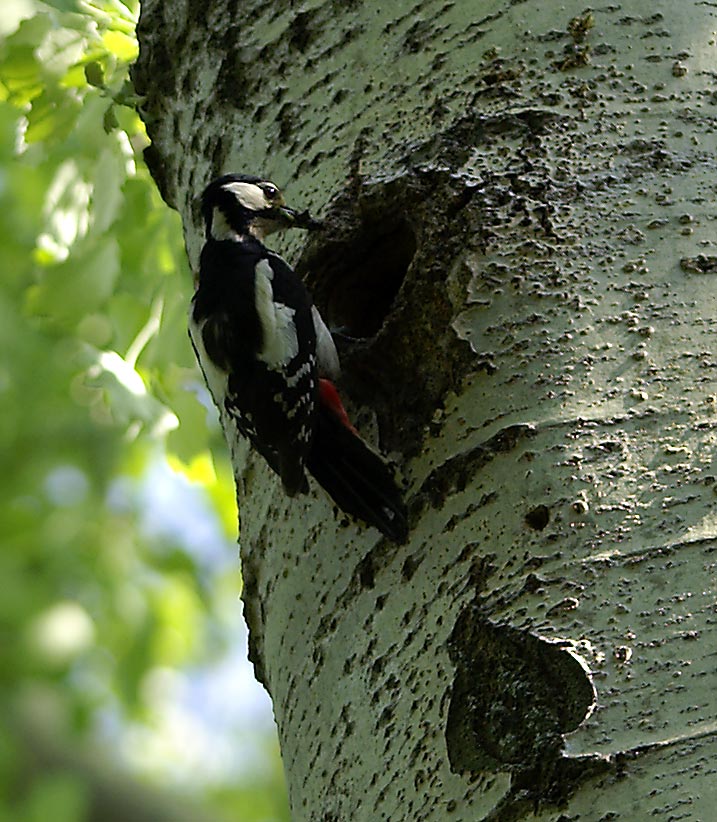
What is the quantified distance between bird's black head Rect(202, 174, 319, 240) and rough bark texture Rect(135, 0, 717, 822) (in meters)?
0.04

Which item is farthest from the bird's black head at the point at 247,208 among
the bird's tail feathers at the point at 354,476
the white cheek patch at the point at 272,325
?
the bird's tail feathers at the point at 354,476

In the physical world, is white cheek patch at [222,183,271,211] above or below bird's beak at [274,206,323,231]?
above

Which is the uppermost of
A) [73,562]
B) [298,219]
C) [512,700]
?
[73,562]

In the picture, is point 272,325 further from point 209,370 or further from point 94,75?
point 94,75

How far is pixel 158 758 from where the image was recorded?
28.9 feet

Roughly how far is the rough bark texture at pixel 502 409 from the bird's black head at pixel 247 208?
42 millimetres

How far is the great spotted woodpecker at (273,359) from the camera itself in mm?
2123

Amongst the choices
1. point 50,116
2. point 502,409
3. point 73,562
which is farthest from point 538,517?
point 73,562

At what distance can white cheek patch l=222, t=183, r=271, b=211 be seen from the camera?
2438 millimetres

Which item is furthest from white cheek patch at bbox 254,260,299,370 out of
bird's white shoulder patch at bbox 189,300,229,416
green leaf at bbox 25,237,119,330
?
green leaf at bbox 25,237,119,330

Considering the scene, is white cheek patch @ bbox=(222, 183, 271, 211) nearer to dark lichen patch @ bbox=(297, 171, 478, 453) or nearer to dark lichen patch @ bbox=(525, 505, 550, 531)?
dark lichen patch @ bbox=(297, 171, 478, 453)

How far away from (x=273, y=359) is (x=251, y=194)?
1.31 ft

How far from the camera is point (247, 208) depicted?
2.53 m

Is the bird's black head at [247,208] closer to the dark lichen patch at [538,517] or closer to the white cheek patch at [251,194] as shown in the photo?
the white cheek patch at [251,194]
